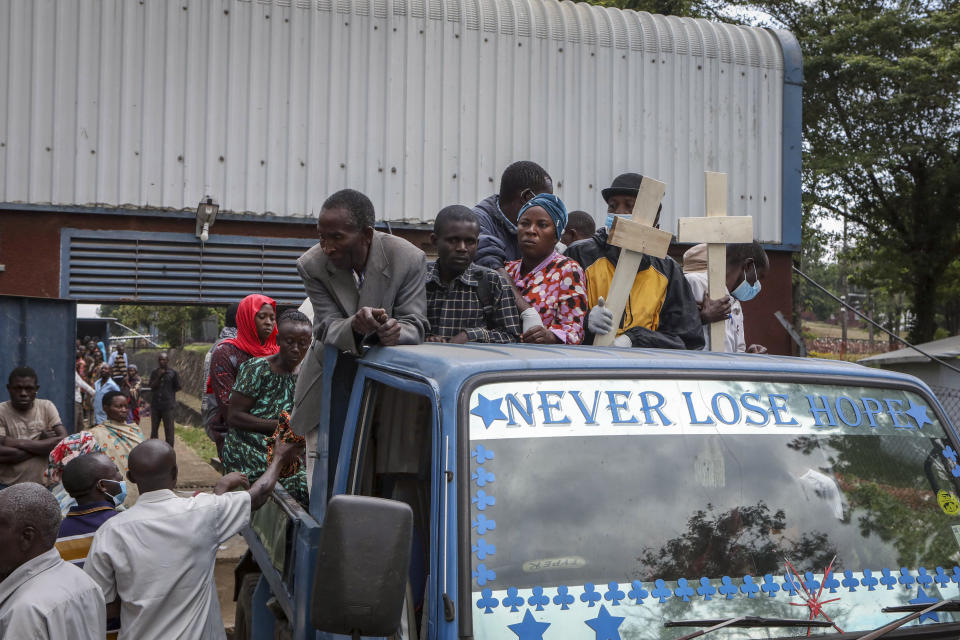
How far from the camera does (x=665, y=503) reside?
86.8 inches

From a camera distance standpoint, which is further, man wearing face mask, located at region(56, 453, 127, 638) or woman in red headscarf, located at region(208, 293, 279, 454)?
woman in red headscarf, located at region(208, 293, 279, 454)

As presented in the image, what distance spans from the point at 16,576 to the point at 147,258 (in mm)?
6751

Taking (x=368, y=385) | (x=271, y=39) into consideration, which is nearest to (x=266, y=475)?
(x=368, y=385)

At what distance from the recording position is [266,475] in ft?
11.6

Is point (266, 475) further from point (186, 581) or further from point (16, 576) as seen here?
point (16, 576)

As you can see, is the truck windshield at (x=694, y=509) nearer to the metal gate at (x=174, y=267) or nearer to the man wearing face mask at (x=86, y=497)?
the man wearing face mask at (x=86, y=497)

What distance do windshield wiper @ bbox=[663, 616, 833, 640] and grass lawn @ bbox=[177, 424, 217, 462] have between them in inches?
547

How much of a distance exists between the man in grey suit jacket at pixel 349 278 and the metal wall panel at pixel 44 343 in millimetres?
5750

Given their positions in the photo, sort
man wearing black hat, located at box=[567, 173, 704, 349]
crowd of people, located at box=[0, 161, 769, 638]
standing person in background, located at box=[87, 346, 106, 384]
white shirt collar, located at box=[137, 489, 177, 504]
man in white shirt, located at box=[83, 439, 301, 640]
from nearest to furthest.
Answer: crowd of people, located at box=[0, 161, 769, 638] < man in white shirt, located at box=[83, 439, 301, 640] < white shirt collar, located at box=[137, 489, 177, 504] < man wearing black hat, located at box=[567, 173, 704, 349] < standing person in background, located at box=[87, 346, 106, 384]

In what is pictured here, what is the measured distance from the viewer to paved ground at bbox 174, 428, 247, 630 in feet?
23.2

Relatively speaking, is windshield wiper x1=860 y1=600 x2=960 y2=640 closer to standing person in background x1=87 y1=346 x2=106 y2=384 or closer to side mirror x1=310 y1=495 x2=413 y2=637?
side mirror x1=310 y1=495 x2=413 y2=637

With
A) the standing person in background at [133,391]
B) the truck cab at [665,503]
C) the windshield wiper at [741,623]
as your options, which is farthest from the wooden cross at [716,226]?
the standing person in background at [133,391]

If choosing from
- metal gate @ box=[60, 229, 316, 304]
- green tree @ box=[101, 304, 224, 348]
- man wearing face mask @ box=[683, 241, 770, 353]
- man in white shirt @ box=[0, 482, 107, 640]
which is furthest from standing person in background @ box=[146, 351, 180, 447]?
green tree @ box=[101, 304, 224, 348]

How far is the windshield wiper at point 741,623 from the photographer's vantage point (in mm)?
1994
